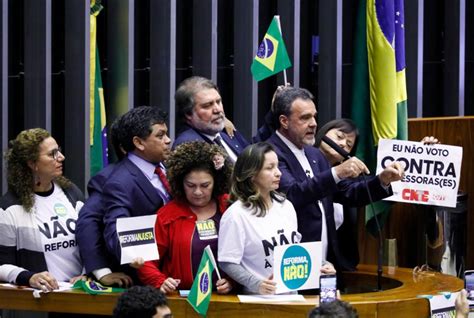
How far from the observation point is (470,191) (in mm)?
7105

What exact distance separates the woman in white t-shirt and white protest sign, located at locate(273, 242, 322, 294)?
60mm

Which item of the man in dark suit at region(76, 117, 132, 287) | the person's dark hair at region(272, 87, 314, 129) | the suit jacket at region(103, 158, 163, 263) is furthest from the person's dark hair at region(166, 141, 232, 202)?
the person's dark hair at region(272, 87, 314, 129)

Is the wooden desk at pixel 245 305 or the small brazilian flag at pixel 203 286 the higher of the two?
the small brazilian flag at pixel 203 286

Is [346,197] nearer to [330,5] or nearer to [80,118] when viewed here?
[80,118]

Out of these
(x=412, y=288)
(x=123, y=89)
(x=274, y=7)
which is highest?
(x=274, y=7)

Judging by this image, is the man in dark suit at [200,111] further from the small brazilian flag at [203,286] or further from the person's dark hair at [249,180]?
the small brazilian flag at [203,286]

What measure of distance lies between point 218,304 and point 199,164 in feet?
2.12

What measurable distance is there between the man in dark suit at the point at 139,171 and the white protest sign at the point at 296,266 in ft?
A: 2.47

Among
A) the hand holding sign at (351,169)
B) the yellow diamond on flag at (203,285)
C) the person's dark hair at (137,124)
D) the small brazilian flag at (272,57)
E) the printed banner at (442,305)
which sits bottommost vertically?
the printed banner at (442,305)

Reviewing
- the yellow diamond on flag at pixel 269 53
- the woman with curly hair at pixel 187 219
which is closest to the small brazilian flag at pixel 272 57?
the yellow diamond on flag at pixel 269 53

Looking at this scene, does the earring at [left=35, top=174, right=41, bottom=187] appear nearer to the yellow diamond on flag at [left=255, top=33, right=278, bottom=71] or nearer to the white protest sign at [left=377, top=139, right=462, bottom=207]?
the yellow diamond on flag at [left=255, top=33, right=278, bottom=71]

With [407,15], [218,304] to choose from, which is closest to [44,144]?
[218,304]

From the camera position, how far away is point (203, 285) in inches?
199

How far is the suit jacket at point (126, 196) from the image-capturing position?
5.53m
